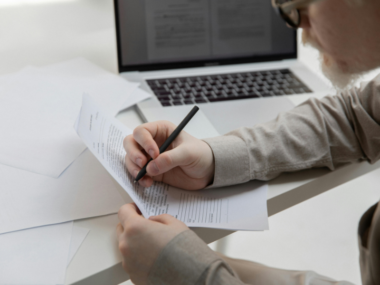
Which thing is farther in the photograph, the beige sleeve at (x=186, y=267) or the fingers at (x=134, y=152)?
the fingers at (x=134, y=152)

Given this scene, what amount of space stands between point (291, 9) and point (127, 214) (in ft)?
1.22

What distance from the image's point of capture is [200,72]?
1.01 metres

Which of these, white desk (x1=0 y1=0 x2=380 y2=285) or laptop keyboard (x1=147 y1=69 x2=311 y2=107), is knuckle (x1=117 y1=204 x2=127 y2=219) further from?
laptop keyboard (x1=147 y1=69 x2=311 y2=107)

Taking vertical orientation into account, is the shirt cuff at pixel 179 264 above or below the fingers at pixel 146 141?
below

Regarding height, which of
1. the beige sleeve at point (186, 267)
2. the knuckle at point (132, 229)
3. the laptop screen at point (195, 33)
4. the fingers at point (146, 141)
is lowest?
the beige sleeve at point (186, 267)

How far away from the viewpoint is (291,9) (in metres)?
0.52

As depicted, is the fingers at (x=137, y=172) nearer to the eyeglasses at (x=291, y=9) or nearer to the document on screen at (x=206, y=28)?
the eyeglasses at (x=291, y=9)

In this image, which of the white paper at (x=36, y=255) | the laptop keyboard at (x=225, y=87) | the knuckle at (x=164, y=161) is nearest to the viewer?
the white paper at (x=36, y=255)

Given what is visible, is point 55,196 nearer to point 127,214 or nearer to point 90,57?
point 127,214

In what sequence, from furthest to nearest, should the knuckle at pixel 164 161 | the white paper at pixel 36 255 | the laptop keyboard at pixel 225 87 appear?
1. the laptop keyboard at pixel 225 87
2. the knuckle at pixel 164 161
3. the white paper at pixel 36 255

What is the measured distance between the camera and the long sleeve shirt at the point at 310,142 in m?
0.64

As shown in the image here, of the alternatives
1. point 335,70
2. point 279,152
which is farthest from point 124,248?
point 335,70

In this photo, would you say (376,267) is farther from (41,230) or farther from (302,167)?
(41,230)

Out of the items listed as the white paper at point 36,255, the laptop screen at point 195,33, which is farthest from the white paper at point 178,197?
the laptop screen at point 195,33
